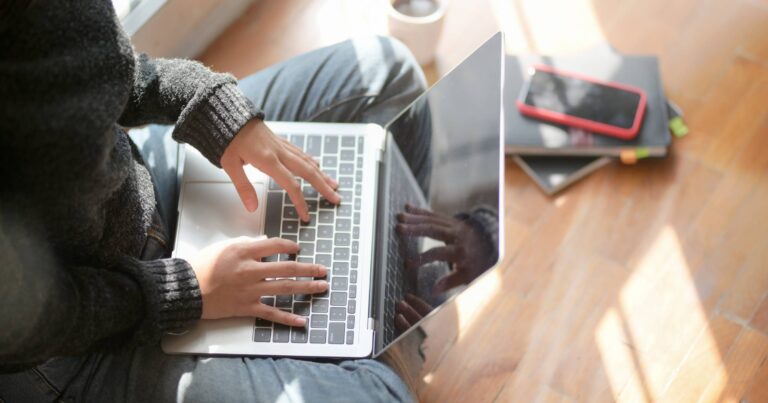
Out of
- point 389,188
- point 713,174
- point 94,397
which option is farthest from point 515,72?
point 94,397

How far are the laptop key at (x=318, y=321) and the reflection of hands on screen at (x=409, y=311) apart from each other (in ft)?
0.29

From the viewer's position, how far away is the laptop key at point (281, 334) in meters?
0.91

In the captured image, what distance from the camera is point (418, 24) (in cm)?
134

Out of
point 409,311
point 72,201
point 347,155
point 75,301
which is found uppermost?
point 72,201

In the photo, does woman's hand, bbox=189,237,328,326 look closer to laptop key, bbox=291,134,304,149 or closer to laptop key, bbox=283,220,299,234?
laptop key, bbox=283,220,299,234

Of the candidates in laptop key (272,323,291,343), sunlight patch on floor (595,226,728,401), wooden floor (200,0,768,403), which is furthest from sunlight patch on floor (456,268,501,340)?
laptop key (272,323,291,343)

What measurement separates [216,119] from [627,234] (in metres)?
0.76

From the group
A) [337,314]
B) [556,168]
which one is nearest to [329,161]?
[337,314]

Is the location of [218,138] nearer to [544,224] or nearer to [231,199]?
[231,199]

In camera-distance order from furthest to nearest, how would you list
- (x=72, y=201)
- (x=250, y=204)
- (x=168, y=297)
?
(x=250, y=204) → (x=168, y=297) → (x=72, y=201)

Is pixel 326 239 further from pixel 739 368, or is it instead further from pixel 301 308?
pixel 739 368

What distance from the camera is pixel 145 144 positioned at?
105 centimetres

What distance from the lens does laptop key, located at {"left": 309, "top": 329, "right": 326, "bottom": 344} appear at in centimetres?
91

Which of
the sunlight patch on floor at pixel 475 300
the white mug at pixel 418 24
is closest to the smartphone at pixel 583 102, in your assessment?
the white mug at pixel 418 24
